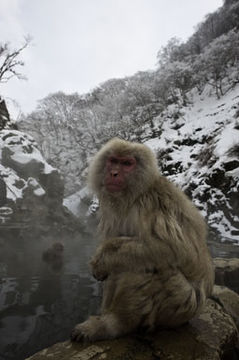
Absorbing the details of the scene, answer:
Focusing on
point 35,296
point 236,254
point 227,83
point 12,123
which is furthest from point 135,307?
point 227,83

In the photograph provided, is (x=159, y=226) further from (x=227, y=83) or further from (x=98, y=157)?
(x=227, y=83)

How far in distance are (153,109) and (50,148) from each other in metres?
12.0

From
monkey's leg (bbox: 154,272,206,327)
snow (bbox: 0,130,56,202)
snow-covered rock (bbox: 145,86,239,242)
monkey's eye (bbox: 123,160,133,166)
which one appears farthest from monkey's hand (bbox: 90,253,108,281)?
snow (bbox: 0,130,56,202)

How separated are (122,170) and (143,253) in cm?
60

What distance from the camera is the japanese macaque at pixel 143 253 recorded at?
67.5 inches

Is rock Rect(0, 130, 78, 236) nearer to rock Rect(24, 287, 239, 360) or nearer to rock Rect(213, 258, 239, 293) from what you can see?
rock Rect(213, 258, 239, 293)

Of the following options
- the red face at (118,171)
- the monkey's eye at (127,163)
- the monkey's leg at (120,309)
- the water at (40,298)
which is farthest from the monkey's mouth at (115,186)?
the water at (40,298)

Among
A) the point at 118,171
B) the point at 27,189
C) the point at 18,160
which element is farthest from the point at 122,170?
the point at 18,160

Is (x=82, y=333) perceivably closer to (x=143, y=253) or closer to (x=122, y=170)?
(x=143, y=253)

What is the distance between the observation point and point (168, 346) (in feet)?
5.93

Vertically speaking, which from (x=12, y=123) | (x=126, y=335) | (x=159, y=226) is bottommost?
(x=126, y=335)

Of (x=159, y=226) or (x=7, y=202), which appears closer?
(x=159, y=226)

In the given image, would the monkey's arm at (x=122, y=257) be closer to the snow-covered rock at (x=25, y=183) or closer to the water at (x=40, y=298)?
the water at (x=40, y=298)

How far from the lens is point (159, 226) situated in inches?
69.7
